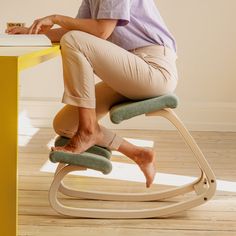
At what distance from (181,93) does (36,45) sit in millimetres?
2090

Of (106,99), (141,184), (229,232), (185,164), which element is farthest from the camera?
(185,164)

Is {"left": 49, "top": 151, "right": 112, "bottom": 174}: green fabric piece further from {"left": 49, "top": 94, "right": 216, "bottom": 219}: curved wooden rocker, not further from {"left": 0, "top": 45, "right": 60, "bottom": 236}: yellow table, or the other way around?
{"left": 0, "top": 45, "right": 60, "bottom": 236}: yellow table

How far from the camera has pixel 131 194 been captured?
8.24 feet

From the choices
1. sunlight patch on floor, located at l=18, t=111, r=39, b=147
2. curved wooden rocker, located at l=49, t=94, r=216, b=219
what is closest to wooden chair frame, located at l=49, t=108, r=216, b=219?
curved wooden rocker, located at l=49, t=94, r=216, b=219

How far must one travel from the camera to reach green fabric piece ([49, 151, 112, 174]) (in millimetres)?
2141

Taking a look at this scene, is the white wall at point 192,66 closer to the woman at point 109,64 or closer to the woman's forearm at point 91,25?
the woman at point 109,64

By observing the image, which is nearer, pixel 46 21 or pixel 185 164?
pixel 46 21

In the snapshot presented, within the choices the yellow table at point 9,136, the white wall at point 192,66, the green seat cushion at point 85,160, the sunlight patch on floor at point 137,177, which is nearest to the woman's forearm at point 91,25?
the green seat cushion at point 85,160

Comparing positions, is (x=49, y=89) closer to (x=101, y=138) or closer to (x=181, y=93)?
(x=181, y=93)

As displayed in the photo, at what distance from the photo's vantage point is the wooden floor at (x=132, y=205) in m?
2.16

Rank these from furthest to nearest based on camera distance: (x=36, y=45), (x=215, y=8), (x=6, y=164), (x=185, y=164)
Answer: (x=215, y=8) → (x=185, y=164) → (x=36, y=45) → (x=6, y=164)

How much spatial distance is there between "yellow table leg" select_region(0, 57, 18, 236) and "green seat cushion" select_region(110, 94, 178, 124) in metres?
0.68

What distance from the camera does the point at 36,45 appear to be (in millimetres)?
2023

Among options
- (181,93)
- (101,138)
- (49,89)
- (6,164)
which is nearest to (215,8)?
(181,93)
